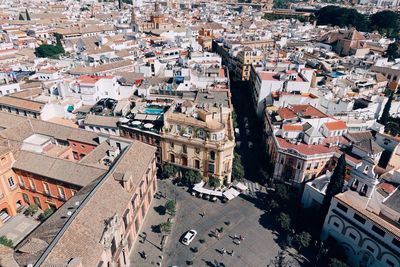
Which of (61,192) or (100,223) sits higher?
(100,223)

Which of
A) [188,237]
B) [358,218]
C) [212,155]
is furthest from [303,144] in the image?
[188,237]

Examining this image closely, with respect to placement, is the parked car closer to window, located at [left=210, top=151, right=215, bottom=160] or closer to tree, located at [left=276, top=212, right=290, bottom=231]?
window, located at [left=210, top=151, right=215, bottom=160]

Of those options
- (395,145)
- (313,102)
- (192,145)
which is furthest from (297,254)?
(313,102)

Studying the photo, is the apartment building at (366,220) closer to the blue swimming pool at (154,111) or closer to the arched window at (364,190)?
the arched window at (364,190)

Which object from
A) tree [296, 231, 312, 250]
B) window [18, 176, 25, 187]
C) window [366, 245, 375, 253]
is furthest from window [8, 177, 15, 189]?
window [366, 245, 375, 253]

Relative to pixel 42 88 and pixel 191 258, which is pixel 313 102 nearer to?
pixel 191 258

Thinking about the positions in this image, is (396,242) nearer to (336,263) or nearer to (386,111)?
(336,263)

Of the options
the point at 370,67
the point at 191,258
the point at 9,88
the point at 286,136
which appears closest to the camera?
the point at 191,258
